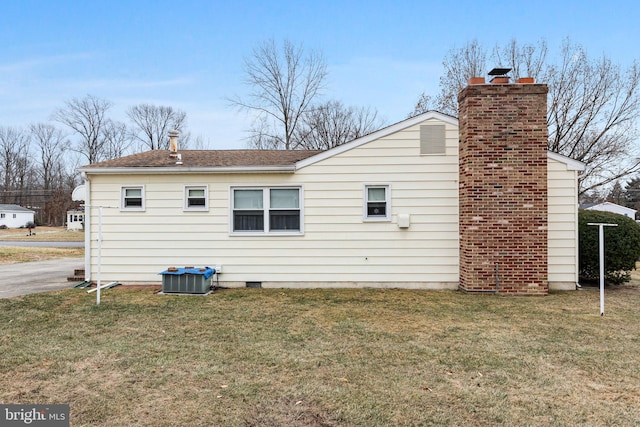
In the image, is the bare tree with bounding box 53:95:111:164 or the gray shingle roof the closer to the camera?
the gray shingle roof

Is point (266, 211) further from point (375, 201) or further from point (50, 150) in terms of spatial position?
point (50, 150)

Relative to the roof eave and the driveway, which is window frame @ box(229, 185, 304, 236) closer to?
the roof eave

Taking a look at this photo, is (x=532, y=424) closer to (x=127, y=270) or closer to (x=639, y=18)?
(x=127, y=270)

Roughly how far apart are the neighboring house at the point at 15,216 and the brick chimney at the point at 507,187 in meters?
56.7

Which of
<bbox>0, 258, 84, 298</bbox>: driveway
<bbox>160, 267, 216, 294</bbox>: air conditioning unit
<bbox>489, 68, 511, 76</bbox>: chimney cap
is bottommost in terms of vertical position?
<bbox>0, 258, 84, 298</bbox>: driveway

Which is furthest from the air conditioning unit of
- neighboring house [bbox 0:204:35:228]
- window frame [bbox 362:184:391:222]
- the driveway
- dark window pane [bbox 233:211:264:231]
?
neighboring house [bbox 0:204:35:228]

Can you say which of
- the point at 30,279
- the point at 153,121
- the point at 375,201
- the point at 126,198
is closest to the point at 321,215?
the point at 375,201

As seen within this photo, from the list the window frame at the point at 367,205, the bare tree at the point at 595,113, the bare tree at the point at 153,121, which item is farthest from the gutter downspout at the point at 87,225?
the bare tree at the point at 153,121

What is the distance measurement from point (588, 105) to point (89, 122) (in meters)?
45.1

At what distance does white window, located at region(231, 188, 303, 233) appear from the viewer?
8.45 meters

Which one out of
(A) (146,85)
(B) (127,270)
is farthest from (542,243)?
(A) (146,85)

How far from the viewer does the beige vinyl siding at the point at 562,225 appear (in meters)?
7.97

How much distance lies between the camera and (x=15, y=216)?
47.6m

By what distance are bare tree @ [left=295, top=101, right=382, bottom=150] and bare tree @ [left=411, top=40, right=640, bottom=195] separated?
10.4 metres
